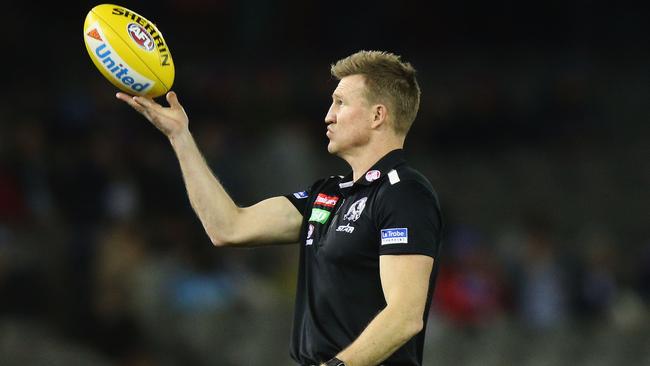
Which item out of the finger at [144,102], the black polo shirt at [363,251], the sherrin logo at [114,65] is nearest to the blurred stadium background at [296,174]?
the sherrin logo at [114,65]

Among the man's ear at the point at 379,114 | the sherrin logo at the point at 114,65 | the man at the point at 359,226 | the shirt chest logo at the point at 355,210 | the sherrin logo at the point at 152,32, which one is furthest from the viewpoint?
the sherrin logo at the point at 152,32

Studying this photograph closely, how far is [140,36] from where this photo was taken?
4562 mm

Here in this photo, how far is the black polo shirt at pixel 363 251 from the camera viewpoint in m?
3.92

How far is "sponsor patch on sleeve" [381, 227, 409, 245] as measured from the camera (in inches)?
152

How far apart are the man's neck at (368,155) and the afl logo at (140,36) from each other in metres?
0.94

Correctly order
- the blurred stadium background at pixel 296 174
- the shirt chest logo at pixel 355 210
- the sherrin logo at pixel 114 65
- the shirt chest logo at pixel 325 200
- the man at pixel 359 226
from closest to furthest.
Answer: the man at pixel 359 226 → the shirt chest logo at pixel 355 210 → the shirt chest logo at pixel 325 200 → the sherrin logo at pixel 114 65 → the blurred stadium background at pixel 296 174

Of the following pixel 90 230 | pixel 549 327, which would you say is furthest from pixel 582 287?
pixel 90 230

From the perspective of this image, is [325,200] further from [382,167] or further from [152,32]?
[152,32]

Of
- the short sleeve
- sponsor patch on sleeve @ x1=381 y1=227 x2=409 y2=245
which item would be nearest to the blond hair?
the short sleeve

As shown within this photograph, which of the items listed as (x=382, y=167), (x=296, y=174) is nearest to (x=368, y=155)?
(x=382, y=167)

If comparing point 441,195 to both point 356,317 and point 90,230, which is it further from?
point 356,317

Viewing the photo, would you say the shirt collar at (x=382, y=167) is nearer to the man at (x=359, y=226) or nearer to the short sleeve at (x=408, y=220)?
the man at (x=359, y=226)

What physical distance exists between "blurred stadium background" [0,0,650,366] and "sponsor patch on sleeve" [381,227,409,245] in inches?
181

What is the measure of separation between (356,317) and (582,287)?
6.58 m
